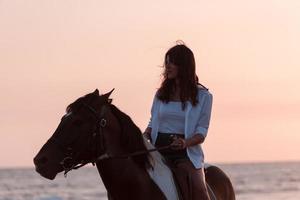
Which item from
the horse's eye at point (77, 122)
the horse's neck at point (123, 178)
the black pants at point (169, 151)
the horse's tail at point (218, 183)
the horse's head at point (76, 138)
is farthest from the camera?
the horse's tail at point (218, 183)

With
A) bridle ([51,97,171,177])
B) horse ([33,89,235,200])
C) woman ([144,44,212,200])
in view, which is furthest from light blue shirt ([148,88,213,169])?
bridle ([51,97,171,177])

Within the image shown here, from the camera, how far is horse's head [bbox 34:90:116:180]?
873 centimetres

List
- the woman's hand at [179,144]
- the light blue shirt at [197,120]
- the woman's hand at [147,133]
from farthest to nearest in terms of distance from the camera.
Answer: the woman's hand at [147,133], the light blue shirt at [197,120], the woman's hand at [179,144]

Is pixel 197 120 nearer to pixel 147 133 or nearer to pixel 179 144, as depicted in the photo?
pixel 179 144

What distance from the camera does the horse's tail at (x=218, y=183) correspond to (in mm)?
Result: 10695

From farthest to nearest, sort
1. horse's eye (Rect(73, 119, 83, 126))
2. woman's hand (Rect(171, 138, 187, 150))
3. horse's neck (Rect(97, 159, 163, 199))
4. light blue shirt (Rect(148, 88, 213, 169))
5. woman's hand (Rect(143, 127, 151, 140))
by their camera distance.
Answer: woman's hand (Rect(143, 127, 151, 140))
light blue shirt (Rect(148, 88, 213, 169))
woman's hand (Rect(171, 138, 187, 150))
horse's neck (Rect(97, 159, 163, 199))
horse's eye (Rect(73, 119, 83, 126))

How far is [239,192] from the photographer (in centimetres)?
4788

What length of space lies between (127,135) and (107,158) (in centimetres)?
28

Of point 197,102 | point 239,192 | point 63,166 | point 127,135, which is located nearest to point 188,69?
point 197,102

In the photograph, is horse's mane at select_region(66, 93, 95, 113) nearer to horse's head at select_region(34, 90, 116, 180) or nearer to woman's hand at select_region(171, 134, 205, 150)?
horse's head at select_region(34, 90, 116, 180)

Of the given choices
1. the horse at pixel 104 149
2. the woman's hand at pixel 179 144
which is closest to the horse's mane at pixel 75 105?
the horse at pixel 104 149

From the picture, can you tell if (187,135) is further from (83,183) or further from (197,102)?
(83,183)

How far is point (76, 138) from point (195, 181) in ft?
4.31

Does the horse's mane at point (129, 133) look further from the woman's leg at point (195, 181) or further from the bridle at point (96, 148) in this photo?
the woman's leg at point (195, 181)
